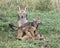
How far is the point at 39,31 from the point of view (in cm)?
916

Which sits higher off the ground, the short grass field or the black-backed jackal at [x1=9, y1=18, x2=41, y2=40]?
the black-backed jackal at [x1=9, y1=18, x2=41, y2=40]

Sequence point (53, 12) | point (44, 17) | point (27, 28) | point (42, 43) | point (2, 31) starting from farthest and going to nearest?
point (53, 12)
point (44, 17)
point (2, 31)
point (27, 28)
point (42, 43)

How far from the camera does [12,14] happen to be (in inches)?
484

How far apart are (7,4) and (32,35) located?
6.17m

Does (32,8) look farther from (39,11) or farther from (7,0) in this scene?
(7,0)

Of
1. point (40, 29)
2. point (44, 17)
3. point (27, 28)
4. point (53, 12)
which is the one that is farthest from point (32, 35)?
point (53, 12)

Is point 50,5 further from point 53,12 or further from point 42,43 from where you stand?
point 42,43

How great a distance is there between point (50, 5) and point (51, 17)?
204 cm

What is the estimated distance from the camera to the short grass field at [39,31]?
712cm

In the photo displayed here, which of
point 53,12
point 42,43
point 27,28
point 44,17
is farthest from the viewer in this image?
point 53,12

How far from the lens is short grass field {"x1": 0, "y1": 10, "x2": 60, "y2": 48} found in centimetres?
712

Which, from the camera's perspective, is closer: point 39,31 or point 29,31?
point 29,31

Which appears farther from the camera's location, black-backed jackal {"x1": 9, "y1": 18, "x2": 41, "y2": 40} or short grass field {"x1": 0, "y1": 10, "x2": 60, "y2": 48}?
black-backed jackal {"x1": 9, "y1": 18, "x2": 41, "y2": 40}

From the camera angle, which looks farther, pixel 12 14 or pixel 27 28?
pixel 12 14
